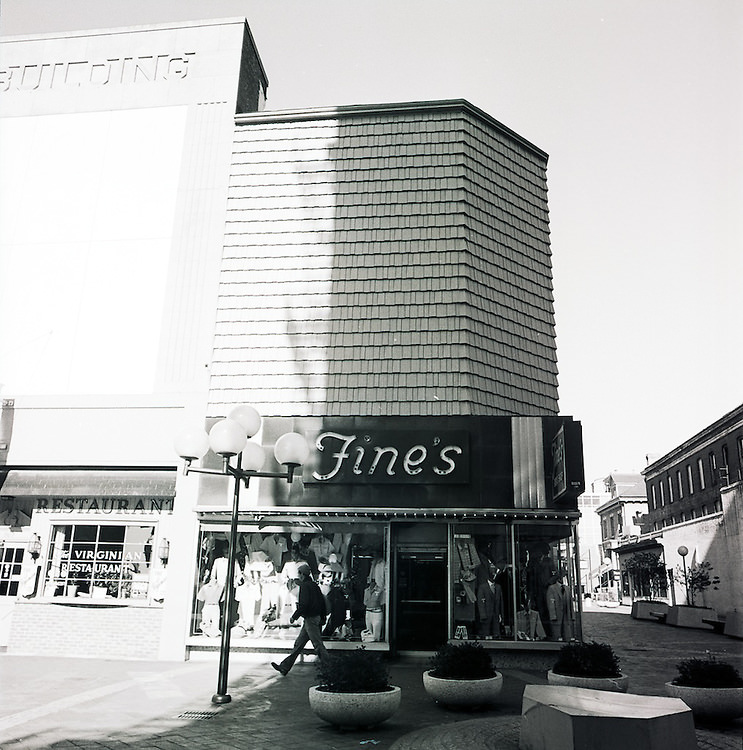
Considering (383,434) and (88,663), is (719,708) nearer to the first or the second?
(383,434)

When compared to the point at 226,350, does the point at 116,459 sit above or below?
below

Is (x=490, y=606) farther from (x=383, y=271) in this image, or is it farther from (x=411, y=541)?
(x=383, y=271)

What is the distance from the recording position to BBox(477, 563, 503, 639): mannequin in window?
14031mm

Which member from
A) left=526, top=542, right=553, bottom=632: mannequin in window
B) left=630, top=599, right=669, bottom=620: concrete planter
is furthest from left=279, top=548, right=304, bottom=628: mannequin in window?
left=630, top=599, right=669, bottom=620: concrete planter

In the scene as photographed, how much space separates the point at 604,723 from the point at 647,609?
31.4 m

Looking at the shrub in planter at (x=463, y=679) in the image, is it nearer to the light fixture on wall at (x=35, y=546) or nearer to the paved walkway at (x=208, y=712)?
the paved walkway at (x=208, y=712)

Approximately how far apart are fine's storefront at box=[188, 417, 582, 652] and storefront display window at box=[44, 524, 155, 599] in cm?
138

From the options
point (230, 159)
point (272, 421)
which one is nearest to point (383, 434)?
point (272, 421)

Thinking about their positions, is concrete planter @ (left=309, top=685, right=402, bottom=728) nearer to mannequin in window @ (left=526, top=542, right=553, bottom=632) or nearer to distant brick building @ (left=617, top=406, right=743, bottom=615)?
mannequin in window @ (left=526, top=542, right=553, bottom=632)

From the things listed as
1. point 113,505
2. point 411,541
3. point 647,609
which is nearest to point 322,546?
point 411,541

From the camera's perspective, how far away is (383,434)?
14.8 meters

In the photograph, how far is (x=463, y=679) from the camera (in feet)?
29.0

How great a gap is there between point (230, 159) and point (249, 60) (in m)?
3.33

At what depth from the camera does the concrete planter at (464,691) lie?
8695 mm
